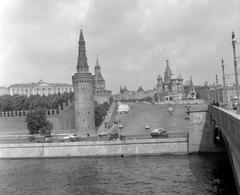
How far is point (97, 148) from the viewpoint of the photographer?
46.9 meters

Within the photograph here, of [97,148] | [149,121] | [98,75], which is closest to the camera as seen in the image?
[97,148]

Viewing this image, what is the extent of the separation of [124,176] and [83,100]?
34.7m

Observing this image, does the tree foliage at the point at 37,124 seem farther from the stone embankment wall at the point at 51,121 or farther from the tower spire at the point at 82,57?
the tower spire at the point at 82,57

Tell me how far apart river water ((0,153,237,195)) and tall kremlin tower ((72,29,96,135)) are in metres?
21.8

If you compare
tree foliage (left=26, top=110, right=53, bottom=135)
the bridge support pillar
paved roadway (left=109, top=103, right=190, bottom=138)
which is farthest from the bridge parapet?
tree foliage (left=26, top=110, right=53, bottom=135)

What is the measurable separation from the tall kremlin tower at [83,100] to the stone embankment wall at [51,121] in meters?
3.01

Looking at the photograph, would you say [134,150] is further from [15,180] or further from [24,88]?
[24,88]

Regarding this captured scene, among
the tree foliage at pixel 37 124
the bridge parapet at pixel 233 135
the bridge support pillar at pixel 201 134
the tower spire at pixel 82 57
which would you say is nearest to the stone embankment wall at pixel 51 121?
the tree foliage at pixel 37 124

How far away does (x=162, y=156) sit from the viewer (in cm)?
4406

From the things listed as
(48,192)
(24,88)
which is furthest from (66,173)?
(24,88)

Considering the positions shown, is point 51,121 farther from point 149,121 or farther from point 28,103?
point 28,103

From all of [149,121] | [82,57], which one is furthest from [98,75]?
[149,121]

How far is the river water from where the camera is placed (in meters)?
28.6

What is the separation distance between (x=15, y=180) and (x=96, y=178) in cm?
657
